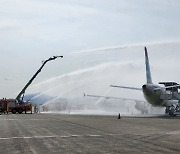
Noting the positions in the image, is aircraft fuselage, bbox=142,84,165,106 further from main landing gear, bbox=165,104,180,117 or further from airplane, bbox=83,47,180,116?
main landing gear, bbox=165,104,180,117

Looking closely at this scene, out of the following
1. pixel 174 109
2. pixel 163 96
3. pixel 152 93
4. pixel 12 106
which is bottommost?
pixel 174 109

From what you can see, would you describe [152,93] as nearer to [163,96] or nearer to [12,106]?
[163,96]

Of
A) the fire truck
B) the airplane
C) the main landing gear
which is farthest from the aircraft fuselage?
the fire truck

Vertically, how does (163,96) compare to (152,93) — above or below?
below

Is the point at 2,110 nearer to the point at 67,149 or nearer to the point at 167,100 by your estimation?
the point at 167,100

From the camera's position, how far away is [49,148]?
14.5m

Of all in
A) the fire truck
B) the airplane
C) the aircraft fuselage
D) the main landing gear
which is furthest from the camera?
the fire truck

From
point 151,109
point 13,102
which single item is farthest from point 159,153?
point 151,109

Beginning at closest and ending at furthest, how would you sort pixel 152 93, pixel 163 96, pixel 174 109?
pixel 152 93
pixel 163 96
pixel 174 109

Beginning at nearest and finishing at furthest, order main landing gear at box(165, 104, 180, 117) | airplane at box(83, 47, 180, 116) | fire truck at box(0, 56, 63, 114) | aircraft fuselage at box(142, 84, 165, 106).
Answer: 1. aircraft fuselage at box(142, 84, 165, 106)
2. airplane at box(83, 47, 180, 116)
3. main landing gear at box(165, 104, 180, 117)
4. fire truck at box(0, 56, 63, 114)

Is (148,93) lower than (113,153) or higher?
higher

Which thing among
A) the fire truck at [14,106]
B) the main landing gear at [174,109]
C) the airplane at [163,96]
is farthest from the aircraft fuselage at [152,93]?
the fire truck at [14,106]

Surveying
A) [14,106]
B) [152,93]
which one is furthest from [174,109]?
[14,106]

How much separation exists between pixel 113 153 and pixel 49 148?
3.03 metres
